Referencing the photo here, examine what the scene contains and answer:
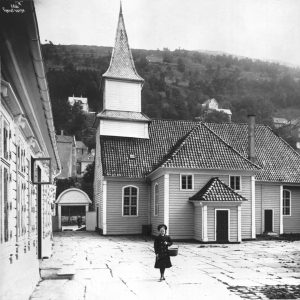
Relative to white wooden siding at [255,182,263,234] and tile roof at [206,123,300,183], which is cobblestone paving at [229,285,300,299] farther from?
tile roof at [206,123,300,183]

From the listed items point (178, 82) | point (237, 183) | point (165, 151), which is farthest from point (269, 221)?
point (178, 82)

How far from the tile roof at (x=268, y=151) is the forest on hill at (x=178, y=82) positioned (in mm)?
2037

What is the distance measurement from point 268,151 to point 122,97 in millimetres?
10000

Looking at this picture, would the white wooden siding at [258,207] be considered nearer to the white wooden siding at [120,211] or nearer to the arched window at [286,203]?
the arched window at [286,203]

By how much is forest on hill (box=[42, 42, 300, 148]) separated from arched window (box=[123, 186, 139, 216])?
257 inches

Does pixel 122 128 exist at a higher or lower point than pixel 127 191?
higher

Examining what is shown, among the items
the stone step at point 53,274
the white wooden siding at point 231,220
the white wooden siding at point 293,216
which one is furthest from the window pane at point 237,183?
the stone step at point 53,274

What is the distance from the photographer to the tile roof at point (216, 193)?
75.4 ft

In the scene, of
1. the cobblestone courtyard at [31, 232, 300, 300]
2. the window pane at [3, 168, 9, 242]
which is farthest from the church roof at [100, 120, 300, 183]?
the window pane at [3, 168, 9, 242]

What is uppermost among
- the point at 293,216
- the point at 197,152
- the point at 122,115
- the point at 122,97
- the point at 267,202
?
the point at 122,97

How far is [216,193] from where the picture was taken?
23.2 m

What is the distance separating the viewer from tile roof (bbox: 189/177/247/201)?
22969 mm

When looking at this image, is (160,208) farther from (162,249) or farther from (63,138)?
(63,138)

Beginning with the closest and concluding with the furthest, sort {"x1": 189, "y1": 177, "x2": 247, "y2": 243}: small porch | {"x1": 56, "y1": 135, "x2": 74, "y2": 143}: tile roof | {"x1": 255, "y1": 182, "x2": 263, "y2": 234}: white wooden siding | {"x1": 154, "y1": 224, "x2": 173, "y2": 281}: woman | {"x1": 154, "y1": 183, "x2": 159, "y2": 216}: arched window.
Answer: {"x1": 154, "y1": 224, "x2": 173, "y2": 281}: woman < {"x1": 189, "y1": 177, "x2": 247, "y2": 243}: small porch < {"x1": 154, "y1": 183, "x2": 159, "y2": 216}: arched window < {"x1": 255, "y1": 182, "x2": 263, "y2": 234}: white wooden siding < {"x1": 56, "y1": 135, "x2": 74, "y2": 143}: tile roof
